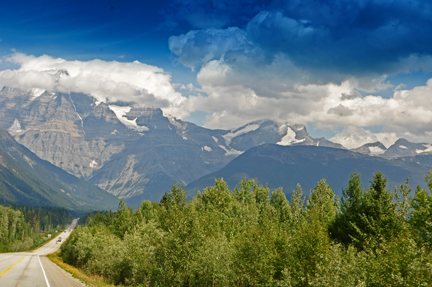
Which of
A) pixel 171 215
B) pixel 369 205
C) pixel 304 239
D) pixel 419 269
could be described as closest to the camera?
pixel 419 269

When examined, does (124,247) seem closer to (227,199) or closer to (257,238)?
(257,238)

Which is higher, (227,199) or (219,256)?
(227,199)

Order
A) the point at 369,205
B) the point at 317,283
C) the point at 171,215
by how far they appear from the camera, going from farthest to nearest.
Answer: the point at 369,205
the point at 171,215
the point at 317,283

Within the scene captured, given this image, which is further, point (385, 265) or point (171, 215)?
point (171, 215)

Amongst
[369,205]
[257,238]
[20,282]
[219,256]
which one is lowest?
[20,282]

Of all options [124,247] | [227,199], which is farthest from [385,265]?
[227,199]

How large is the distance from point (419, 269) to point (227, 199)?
282 ft

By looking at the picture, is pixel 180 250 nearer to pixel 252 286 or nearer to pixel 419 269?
pixel 252 286

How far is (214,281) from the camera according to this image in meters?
43.1

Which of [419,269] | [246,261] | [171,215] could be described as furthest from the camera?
[171,215]

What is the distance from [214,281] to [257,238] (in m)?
7.37

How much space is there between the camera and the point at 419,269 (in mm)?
24750

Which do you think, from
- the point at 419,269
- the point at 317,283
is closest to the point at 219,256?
the point at 317,283

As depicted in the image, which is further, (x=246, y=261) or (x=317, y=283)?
(x=246, y=261)
